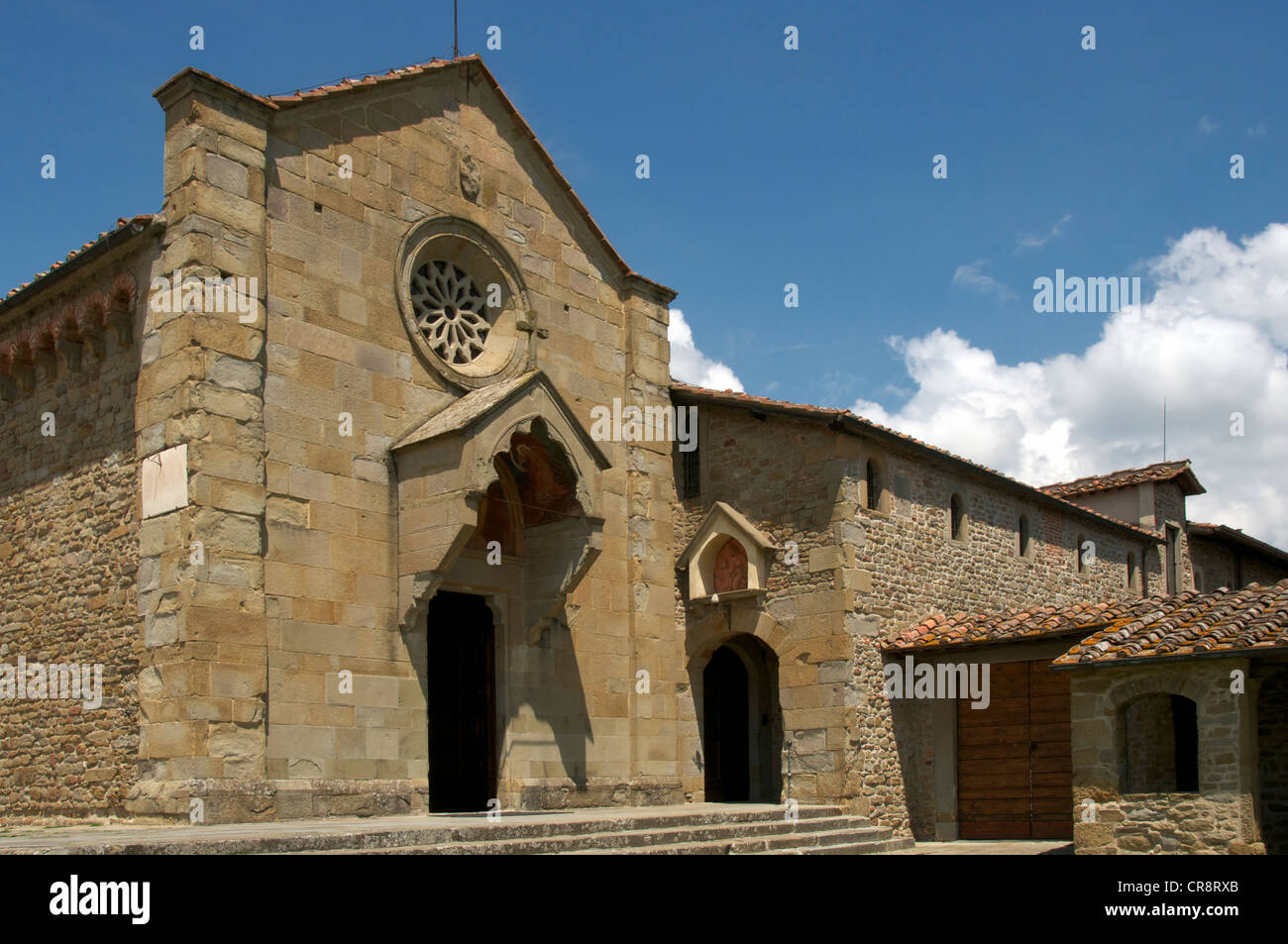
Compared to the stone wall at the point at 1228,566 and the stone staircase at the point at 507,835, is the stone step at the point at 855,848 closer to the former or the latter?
the stone staircase at the point at 507,835

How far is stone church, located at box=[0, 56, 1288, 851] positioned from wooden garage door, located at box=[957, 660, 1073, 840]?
49 mm

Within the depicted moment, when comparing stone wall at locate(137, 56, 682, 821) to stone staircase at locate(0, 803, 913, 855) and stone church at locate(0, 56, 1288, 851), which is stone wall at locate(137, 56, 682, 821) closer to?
stone church at locate(0, 56, 1288, 851)

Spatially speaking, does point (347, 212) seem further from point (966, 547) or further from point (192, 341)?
point (966, 547)

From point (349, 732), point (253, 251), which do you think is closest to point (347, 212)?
point (253, 251)

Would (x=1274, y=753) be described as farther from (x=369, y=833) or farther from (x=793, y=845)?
(x=369, y=833)

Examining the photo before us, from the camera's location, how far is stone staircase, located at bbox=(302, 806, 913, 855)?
11477 mm

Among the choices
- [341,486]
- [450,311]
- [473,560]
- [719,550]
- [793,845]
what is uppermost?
[450,311]

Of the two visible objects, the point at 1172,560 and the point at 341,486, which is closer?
the point at 341,486

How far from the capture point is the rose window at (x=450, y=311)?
17.1 meters

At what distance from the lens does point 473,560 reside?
16828 mm

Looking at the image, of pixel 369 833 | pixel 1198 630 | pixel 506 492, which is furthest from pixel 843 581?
pixel 369 833

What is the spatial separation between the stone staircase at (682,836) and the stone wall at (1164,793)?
3.13m

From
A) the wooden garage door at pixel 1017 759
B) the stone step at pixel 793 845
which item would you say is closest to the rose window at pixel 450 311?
the stone step at pixel 793 845

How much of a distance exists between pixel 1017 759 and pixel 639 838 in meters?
8.89
